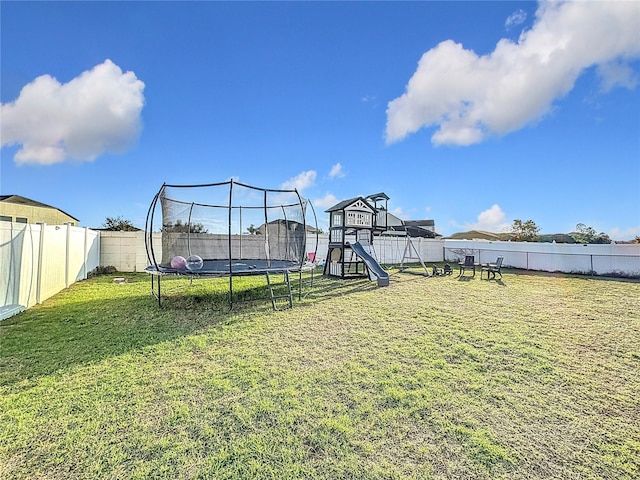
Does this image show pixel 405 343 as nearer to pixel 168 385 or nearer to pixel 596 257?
pixel 168 385

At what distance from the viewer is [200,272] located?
509 cm

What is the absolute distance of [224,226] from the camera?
7.49 m

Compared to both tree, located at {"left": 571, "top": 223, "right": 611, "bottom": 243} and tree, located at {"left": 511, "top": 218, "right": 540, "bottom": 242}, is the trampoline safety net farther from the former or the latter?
tree, located at {"left": 511, "top": 218, "right": 540, "bottom": 242}

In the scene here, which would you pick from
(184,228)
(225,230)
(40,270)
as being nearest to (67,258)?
(40,270)

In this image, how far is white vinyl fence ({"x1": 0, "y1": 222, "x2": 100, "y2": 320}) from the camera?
4.14 m

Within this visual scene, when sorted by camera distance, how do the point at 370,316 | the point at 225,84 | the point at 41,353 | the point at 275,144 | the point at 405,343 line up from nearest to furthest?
the point at 41,353 → the point at 405,343 → the point at 370,316 → the point at 225,84 → the point at 275,144

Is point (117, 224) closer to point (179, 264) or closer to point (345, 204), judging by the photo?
point (179, 264)

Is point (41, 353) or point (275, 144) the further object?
point (275, 144)

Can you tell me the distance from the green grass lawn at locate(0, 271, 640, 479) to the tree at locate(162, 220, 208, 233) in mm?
2247

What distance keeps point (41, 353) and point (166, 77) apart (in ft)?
24.0

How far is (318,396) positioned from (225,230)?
600 cm

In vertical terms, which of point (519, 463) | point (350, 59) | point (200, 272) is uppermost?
point (350, 59)

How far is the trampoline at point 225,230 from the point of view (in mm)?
5512

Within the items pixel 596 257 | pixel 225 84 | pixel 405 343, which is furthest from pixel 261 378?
pixel 596 257
